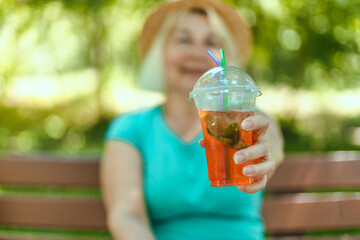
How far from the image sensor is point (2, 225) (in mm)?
2064

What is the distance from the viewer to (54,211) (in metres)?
2.02

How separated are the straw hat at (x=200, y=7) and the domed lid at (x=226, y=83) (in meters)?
0.86

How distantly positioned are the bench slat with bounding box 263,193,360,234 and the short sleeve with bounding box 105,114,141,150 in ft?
2.41

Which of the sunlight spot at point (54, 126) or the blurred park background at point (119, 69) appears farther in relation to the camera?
the sunlight spot at point (54, 126)

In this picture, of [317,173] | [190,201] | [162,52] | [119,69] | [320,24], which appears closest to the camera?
[190,201]

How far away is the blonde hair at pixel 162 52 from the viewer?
1909mm

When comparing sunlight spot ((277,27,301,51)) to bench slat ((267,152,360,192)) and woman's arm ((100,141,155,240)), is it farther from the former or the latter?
woman's arm ((100,141,155,240))

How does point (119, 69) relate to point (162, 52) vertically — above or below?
below

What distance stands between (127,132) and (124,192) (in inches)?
11.6

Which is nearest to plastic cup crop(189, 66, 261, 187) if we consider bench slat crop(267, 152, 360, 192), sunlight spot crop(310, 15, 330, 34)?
bench slat crop(267, 152, 360, 192)

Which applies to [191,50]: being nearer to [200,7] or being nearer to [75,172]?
[200,7]

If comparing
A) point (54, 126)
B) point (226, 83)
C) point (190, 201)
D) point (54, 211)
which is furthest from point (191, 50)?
point (54, 126)

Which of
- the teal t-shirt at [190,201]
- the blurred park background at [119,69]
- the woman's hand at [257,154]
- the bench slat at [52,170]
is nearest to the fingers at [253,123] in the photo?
the woman's hand at [257,154]

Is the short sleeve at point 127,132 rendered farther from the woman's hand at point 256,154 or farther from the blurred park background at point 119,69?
the blurred park background at point 119,69
